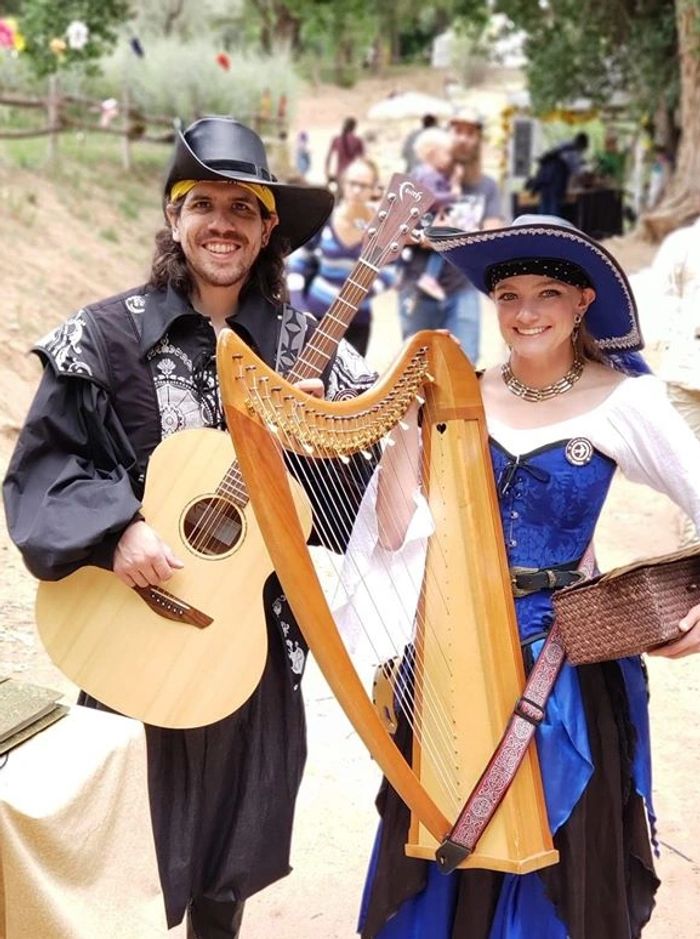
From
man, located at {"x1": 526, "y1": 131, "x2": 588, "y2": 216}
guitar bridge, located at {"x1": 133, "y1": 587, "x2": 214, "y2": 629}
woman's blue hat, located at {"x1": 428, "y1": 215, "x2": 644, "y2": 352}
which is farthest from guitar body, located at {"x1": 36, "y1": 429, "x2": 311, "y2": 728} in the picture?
man, located at {"x1": 526, "y1": 131, "x2": 588, "y2": 216}

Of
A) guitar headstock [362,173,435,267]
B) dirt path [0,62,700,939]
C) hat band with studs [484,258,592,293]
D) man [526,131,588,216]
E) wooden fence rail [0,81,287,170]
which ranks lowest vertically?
man [526,131,588,216]

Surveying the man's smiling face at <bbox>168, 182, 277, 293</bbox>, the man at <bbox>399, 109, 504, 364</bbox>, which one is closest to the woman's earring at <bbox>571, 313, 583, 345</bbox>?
the man's smiling face at <bbox>168, 182, 277, 293</bbox>

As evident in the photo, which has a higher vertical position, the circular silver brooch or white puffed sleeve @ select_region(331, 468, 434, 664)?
the circular silver brooch

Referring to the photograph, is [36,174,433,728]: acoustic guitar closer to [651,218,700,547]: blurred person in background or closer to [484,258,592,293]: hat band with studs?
[484,258,592,293]: hat band with studs

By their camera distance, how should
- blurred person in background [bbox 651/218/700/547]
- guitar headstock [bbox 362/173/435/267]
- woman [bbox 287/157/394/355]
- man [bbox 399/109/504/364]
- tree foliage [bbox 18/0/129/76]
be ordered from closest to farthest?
1. guitar headstock [bbox 362/173/435/267]
2. blurred person in background [bbox 651/218/700/547]
3. woman [bbox 287/157/394/355]
4. man [bbox 399/109/504/364]
5. tree foliage [bbox 18/0/129/76]


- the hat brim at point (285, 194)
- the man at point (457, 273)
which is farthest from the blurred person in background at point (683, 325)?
the hat brim at point (285, 194)

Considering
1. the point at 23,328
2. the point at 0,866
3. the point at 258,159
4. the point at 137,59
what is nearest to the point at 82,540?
the point at 0,866

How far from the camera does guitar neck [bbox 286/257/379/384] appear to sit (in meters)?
2.34

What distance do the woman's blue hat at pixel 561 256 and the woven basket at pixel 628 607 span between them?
50 cm

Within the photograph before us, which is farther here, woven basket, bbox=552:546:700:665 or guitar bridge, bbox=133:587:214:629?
guitar bridge, bbox=133:587:214:629

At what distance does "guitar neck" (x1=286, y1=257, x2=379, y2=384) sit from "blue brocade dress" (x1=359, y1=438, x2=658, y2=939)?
0.39 metres

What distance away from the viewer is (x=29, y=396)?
6.78 metres

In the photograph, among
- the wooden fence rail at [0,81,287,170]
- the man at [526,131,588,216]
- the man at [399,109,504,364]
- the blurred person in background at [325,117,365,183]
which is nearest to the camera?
the man at [399,109,504,364]

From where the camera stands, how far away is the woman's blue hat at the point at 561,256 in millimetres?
2154
